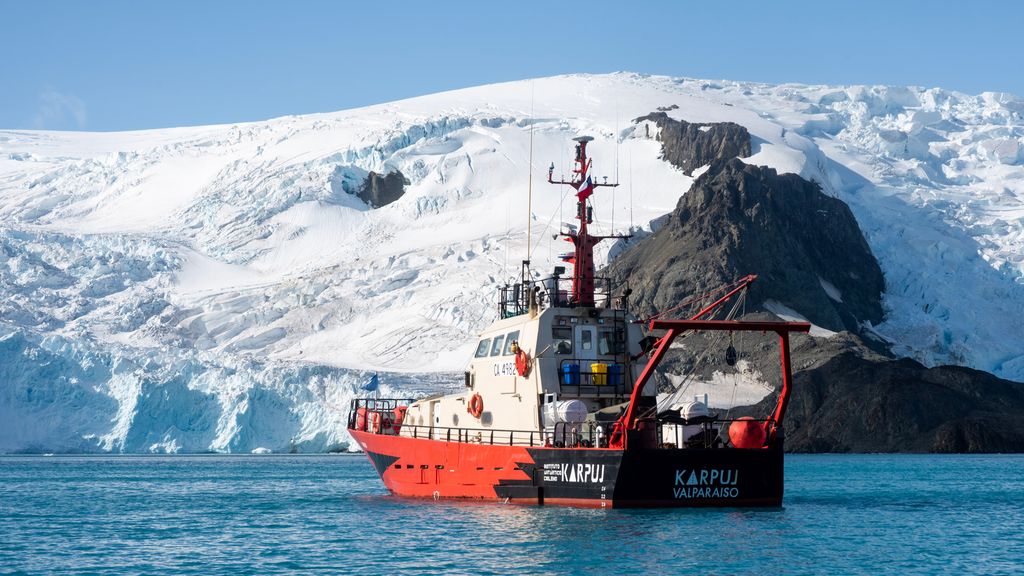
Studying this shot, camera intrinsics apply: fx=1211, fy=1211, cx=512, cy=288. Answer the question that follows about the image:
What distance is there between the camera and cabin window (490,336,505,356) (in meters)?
29.5

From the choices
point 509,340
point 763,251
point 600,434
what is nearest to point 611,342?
point 509,340

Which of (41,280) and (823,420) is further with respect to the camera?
(41,280)

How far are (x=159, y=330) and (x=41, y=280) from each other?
9.23 meters

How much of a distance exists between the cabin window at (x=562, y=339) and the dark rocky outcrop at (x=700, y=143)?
84.9 metres

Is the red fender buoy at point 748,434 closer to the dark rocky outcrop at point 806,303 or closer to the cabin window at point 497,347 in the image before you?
the cabin window at point 497,347

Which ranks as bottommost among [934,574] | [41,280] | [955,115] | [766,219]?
[934,574]

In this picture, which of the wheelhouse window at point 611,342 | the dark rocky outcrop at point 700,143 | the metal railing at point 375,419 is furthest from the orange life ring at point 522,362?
the dark rocky outcrop at point 700,143

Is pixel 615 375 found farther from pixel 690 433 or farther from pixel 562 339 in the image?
pixel 690 433

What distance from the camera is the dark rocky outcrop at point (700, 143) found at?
110688mm

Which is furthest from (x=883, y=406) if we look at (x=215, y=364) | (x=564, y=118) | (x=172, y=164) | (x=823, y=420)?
(x=172, y=164)

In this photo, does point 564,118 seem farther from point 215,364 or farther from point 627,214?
point 215,364

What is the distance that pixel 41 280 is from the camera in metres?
87.2

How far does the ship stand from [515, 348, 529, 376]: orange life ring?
0.02 metres

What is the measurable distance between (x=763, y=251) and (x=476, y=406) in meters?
69.9
